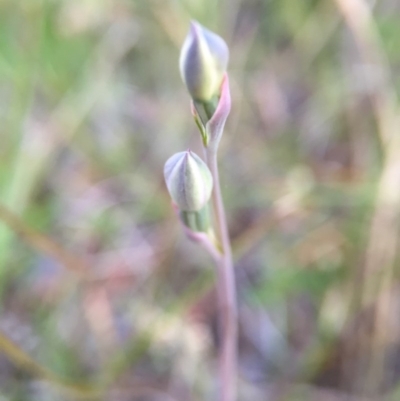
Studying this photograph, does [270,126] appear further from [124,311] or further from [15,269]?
[15,269]

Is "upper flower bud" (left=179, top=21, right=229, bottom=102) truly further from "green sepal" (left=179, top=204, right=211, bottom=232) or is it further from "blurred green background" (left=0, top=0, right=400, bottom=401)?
"blurred green background" (left=0, top=0, right=400, bottom=401)

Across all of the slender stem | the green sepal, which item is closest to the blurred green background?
the slender stem

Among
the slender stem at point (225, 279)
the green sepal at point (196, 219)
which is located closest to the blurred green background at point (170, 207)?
the slender stem at point (225, 279)

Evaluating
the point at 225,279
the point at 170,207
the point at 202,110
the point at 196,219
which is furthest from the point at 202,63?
the point at 170,207

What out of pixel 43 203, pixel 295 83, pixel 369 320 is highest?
pixel 295 83

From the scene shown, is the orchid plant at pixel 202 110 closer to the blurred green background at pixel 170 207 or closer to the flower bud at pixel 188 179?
the flower bud at pixel 188 179

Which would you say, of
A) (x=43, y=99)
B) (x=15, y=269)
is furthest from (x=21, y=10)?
(x=15, y=269)

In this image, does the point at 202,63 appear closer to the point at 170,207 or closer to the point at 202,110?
the point at 202,110
